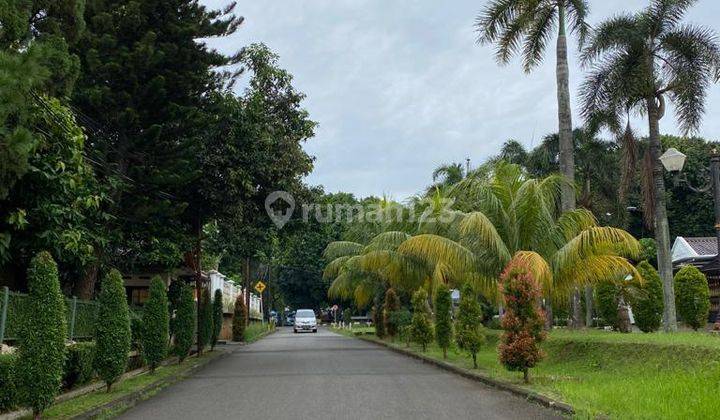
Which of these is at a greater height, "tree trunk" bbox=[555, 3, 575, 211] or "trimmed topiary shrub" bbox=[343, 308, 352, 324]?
"tree trunk" bbox=[555, 3, 575, 211]

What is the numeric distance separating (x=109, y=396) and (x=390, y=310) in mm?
20666

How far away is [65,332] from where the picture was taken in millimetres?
9273

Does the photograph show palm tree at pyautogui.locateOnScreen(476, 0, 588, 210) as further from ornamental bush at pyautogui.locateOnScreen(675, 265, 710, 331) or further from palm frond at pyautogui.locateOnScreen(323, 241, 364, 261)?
palm frond at pyautogui.locateOnScreen(323, 241, 364, 261)

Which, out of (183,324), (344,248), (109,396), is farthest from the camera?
(344,248)

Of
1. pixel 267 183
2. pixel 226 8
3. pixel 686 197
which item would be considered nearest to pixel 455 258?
pixel 267 183

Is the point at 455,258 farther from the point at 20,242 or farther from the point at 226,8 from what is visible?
the point at 20,242

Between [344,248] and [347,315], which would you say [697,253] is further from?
[347,315]

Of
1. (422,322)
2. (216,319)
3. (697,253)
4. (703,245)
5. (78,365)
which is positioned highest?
(703,245)

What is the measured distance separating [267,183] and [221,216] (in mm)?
2136

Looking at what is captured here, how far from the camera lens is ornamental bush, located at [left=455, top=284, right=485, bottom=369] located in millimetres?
16062

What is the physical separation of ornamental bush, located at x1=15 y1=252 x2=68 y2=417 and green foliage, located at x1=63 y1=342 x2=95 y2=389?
11.0ft

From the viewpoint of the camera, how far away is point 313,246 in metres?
65.4

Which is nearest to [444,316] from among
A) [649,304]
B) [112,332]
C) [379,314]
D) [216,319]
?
[649,304]

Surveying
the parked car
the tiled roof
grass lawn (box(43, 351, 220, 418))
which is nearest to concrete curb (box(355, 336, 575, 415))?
grass lawn (box(43, 351, 220, 418))
